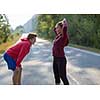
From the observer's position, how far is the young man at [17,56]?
12.0 ft

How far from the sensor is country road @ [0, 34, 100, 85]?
12.1 ft

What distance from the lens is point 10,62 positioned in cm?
367

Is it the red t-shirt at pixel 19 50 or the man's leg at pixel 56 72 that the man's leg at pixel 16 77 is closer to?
the red t-shirt at pixel 19 50

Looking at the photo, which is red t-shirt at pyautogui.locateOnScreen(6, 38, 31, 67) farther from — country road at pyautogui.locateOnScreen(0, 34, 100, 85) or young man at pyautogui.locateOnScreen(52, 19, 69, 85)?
young man at pyautogui.locateOnScreen(52, 19, 69, 85)

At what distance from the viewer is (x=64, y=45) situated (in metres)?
3.66

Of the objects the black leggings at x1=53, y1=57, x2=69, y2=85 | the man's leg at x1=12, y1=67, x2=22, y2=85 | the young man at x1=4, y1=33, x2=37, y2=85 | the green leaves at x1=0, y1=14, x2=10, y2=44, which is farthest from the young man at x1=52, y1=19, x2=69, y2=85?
the green leaves at x1=0, y1=14, x2=10, y2=44

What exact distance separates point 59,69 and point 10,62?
509 millimetres

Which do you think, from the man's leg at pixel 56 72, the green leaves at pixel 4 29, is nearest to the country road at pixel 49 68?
the man's leg at pixel 56 72

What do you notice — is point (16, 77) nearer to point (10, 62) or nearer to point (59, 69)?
point (10, 62)

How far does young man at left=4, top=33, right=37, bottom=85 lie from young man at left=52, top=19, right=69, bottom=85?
0.26 metres

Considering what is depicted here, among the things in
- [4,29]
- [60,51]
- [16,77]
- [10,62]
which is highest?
[4,29]

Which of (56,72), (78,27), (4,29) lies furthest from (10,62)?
(78,27)
